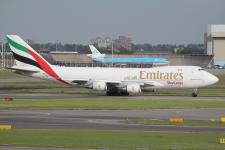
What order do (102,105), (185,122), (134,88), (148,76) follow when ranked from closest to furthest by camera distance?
(185,122) < (102,105) < (134,88) < (148,76)

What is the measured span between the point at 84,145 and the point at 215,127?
35.8 ft

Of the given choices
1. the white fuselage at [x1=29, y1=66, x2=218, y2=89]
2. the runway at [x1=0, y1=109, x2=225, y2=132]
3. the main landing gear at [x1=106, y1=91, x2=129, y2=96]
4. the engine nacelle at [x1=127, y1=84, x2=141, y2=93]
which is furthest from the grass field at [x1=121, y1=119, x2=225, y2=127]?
the main landing gear at [x1=106, y1=91, x2=129, y2=96]

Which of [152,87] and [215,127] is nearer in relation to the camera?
[215,127]

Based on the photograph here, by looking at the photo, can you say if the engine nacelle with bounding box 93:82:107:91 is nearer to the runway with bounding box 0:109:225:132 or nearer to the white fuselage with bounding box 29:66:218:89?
the white fuselage with bounding box 29:66:218:89

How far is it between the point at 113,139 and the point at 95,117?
40.2ft

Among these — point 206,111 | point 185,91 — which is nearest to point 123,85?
point 185,91

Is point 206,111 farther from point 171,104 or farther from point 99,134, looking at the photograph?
point 99,134

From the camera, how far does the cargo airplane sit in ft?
226

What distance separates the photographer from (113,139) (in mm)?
29359

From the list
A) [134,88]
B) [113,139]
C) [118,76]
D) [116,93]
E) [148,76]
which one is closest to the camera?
[113,139]

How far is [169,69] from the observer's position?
6931cm

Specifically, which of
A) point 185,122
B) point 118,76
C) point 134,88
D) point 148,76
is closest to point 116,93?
point 118,76

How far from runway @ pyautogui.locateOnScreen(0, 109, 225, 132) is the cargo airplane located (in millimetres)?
20232

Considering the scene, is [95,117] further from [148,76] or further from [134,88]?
[148,76]
